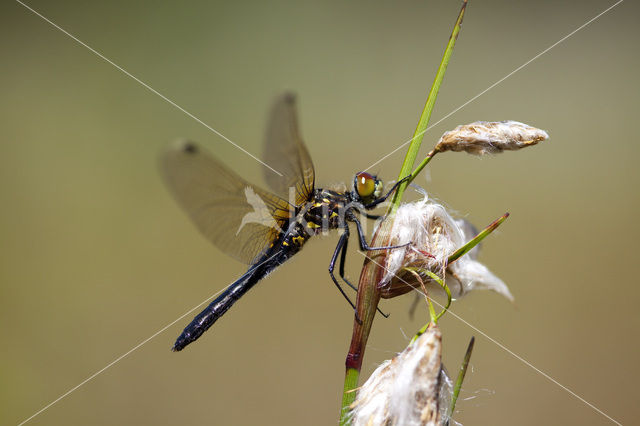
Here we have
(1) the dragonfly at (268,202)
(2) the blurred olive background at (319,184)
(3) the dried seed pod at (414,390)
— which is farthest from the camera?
(2) the blurred olive background at (319,184)

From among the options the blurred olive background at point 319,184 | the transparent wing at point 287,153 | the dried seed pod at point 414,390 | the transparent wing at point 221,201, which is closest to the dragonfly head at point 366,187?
the transparent wing at point 287,153

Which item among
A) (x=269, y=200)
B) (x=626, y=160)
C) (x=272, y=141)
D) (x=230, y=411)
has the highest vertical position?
(x=272, y=141)

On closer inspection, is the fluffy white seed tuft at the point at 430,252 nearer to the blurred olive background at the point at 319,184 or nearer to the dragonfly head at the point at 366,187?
the dragonfly head at the point at 366,187

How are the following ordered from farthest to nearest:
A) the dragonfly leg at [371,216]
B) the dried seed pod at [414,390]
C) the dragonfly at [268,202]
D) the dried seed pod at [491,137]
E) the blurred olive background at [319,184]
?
the blurred olive background at [319,184] < the dragonfly at [268,202] < the dragonfly leg at [371,216] < the dried seed pod at [491,137] < the dried seed pod at [414,390]

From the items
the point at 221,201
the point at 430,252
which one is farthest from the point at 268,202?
the point at 430,252

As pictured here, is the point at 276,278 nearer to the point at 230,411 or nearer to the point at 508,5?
the point at 230,411

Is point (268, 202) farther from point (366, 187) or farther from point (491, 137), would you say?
point (491, 137)

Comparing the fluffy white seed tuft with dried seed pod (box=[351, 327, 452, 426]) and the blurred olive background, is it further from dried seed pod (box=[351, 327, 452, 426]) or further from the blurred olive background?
the blurred olive background

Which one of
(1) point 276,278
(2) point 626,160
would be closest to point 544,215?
(2) point 626,160
